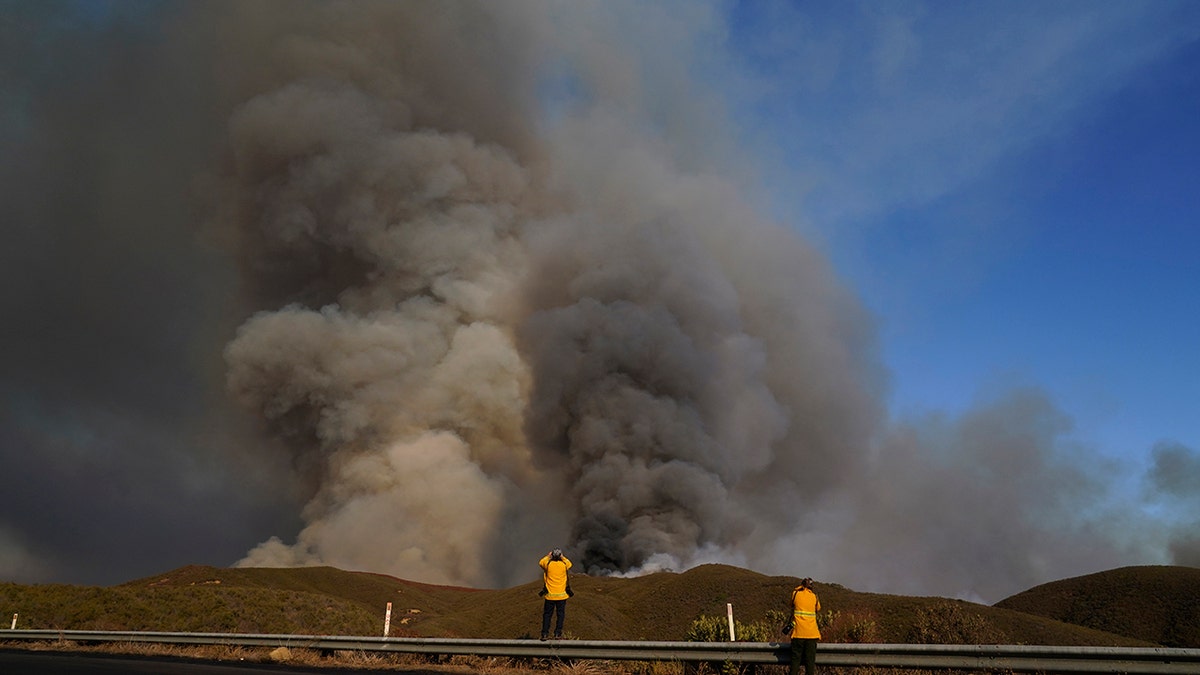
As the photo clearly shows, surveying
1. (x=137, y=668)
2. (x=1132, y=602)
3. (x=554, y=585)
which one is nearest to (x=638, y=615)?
(x=1132, y=602)

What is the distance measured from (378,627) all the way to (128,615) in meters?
7.86

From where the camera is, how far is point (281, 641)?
13359 millimetres

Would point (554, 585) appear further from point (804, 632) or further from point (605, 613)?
point (605, 613)

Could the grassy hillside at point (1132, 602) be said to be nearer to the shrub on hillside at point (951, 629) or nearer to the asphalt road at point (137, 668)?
the shrub on hillside at point (951, 629)

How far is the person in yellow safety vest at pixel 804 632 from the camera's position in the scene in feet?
29.2

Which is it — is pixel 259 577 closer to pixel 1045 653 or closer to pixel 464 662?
pixel 464 662

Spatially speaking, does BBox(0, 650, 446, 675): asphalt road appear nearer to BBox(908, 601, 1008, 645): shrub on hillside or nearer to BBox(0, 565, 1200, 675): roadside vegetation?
BBox(0, 565, 1200, 675): roadside vegetation

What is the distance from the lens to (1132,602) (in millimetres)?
33562

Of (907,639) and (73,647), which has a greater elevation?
(907,639)

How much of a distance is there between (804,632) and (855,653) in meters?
0.62

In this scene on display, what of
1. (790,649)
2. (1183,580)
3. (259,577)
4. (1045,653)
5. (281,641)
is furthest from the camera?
(259,577)

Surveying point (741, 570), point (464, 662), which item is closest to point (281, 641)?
point (464, 662)

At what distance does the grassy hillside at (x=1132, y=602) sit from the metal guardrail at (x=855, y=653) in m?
27.5

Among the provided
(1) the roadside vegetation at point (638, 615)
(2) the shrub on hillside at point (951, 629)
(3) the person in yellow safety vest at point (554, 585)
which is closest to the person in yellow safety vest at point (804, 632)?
(1) the roadside vegetation at point (638, 615)
